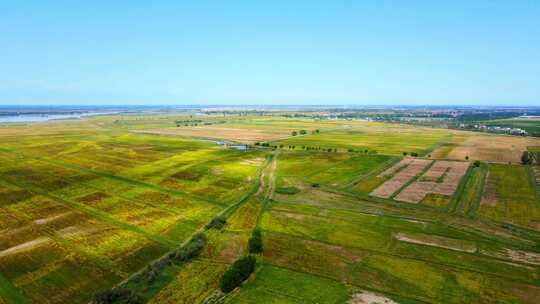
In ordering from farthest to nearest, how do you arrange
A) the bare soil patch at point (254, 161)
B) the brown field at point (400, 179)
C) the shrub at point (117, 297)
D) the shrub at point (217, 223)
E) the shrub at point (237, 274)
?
1. the bare soil patch at point (254, 161)
2. the brown field at point (400, 179)
3. the shrub at point (217, 223)
4. the shrub at point (237, 274)
5. the shrub at point (117, 297)

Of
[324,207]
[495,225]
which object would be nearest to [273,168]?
[324,207]

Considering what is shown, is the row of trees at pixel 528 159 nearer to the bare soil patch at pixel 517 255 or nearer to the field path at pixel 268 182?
the bare soil patch at pixel 517 255

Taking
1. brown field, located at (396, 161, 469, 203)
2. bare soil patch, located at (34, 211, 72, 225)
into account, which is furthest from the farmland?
brown field, located at (396, 161, 469, 203)

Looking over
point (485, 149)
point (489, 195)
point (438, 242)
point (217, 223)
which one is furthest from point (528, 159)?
point (217, 223)

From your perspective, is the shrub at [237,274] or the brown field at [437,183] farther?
the brown field at [437,183]

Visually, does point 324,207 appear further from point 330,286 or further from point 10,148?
point 10,148

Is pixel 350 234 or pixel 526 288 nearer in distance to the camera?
pixel 526 288

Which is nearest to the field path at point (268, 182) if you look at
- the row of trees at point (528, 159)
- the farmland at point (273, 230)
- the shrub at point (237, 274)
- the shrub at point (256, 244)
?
the farmland at point (273, 230)
